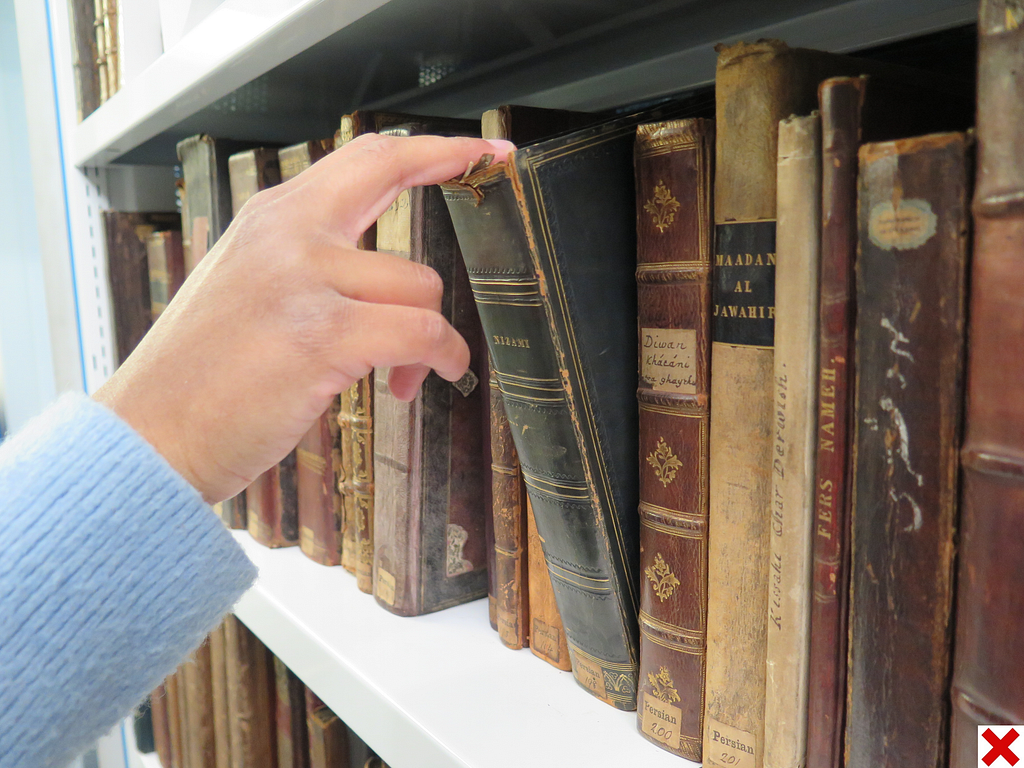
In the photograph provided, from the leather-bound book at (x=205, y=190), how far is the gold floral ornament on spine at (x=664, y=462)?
1.83 feet

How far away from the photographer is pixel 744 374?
15.4 inches

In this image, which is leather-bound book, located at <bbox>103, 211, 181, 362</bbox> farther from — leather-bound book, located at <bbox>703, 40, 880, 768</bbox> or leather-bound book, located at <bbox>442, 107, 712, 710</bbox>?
leather-bound book, located at <bbox>703, 40, 880, 768</bbox>

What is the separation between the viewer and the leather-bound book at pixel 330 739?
787 millimetres

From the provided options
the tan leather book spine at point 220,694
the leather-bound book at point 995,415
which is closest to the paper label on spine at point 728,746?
the leather-bound book at point 995,415

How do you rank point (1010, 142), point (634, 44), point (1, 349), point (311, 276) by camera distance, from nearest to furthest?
point (1010, 142) < point (311, 276) < point (634, 44) < point (1, 349)

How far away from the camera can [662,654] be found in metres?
0.46

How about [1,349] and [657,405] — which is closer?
[657,405]

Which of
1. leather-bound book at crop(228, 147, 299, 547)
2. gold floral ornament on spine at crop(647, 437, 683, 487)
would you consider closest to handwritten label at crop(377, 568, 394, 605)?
leather-bound book at crop(228, 147, 299, 547)

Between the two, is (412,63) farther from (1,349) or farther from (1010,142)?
(1,349)

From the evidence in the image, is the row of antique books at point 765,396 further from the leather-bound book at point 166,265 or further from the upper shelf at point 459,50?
the leather-bound book at point 166,265

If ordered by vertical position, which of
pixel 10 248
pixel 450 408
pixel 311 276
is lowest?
pixel 450 408

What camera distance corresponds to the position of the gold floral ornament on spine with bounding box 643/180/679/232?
414mm

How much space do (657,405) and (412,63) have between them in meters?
0.46

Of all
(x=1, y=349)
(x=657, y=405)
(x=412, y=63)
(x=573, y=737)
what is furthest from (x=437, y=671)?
(x=1, y=349)
